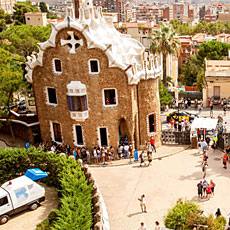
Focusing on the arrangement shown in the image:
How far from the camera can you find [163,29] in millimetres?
42688

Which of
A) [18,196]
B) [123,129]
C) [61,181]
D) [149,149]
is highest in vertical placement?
[61,181]

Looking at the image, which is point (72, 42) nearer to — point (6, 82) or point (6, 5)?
point (6, 82)

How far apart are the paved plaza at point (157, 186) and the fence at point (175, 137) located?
1478 millimetres

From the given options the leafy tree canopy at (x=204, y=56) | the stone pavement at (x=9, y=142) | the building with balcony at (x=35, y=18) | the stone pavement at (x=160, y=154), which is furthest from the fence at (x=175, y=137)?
the building with balcony at (x=35, y=18)

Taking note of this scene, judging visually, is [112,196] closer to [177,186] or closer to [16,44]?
[177,186]

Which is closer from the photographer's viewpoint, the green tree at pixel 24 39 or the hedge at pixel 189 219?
the hedge at pixel 189 219

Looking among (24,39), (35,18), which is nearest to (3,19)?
(35,18)

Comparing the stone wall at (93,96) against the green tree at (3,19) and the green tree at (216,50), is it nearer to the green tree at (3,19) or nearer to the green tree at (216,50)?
the green tree at (216,50)

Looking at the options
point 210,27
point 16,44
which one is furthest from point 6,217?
point 210,27

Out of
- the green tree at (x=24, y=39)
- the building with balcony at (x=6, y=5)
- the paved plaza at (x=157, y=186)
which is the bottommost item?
the paved plaza at (x=157, y=186)

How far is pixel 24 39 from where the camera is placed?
49.3m

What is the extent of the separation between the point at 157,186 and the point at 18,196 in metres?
8.90

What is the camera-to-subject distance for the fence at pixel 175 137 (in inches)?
1168

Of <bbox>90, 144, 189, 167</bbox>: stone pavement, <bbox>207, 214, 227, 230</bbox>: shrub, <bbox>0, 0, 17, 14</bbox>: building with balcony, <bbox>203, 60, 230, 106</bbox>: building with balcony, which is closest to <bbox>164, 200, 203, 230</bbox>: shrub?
<bbox>207, 214, 227, 230</bbox>: shrub
